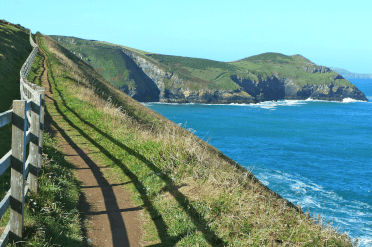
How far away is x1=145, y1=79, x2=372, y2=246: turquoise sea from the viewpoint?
32.1 meters

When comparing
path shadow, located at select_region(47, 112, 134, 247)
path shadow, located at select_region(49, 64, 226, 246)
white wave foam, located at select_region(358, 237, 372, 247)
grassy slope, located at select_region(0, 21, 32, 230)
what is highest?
grassy slope, located at select_region(0, 21, 32, 230)

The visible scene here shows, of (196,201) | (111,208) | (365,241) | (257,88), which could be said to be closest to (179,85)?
(257,88)

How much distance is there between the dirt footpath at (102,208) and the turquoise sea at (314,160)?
3.40 metres

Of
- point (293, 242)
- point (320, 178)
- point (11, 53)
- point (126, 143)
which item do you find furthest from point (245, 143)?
point (293, 242)

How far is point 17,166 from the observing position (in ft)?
14.0

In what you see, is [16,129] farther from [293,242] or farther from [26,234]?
[293,242]

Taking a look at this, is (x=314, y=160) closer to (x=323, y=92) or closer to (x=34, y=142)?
(x=34, y=142)

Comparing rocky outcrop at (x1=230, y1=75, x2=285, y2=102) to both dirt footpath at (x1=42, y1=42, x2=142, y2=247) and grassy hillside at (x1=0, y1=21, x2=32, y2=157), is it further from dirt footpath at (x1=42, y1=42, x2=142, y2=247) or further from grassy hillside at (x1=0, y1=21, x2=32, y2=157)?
dirt footpath at (x1=42, y1=42, x2=142, y2=247)

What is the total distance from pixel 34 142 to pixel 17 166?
1.78 m

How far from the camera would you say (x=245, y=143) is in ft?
216

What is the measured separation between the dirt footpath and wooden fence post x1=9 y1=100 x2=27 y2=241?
1.56m

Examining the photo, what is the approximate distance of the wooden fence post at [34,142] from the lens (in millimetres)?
5805

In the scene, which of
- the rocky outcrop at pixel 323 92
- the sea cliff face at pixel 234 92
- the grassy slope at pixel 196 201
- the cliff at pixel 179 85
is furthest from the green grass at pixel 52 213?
the rocky outcrop at pixel 323 92

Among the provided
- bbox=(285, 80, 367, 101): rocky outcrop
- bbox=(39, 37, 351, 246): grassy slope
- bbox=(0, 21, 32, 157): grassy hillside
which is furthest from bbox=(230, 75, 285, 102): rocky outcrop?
bbox=(39, 37, 351, 246): grassy slope
